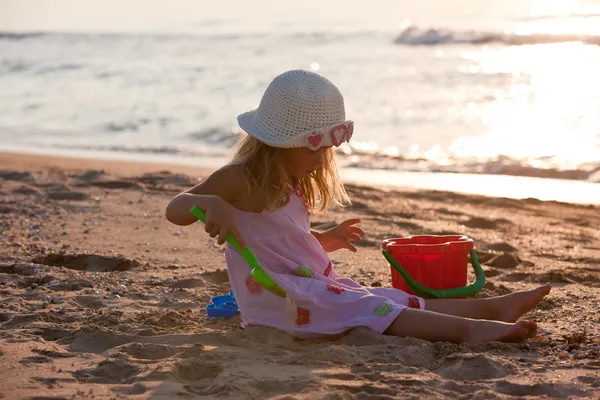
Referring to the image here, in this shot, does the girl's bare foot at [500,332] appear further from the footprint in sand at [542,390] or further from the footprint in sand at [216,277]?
the footprint in sand at [216,277]

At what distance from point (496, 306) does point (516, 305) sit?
8 centimetres

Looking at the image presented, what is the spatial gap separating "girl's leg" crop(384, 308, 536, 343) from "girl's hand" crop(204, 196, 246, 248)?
751 mm

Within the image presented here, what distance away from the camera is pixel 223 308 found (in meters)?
3.67

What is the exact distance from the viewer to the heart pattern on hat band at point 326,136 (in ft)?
10.5

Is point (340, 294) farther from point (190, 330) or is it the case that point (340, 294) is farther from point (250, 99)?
point (250, 99)

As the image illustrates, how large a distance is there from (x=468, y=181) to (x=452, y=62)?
1131cm

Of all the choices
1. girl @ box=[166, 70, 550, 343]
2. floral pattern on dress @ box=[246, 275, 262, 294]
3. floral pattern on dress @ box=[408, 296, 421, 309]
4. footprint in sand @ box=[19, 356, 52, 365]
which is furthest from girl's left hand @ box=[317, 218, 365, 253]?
footprint in sand @ box=[19, 356, 52, 365]

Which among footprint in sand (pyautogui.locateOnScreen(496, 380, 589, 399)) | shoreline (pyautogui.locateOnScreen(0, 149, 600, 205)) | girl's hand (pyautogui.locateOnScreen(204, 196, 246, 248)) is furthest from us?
shoreline (pyautogui.locateOnScreen(0, 149, 600, 205))

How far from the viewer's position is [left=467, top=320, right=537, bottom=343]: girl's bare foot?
3.15m

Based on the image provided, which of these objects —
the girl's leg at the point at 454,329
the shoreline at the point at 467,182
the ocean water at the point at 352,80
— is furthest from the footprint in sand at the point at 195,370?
the ocean water at the point at 352,80

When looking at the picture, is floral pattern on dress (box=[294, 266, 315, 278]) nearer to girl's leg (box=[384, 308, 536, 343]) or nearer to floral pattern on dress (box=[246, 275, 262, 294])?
floral pattern on dress (box=[246, 275, 262, 294])

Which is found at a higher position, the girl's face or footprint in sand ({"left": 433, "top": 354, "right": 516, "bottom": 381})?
the girl's face

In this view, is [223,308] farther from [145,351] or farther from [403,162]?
[403,162]

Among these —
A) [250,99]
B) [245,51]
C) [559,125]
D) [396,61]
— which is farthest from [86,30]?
[559,125]
